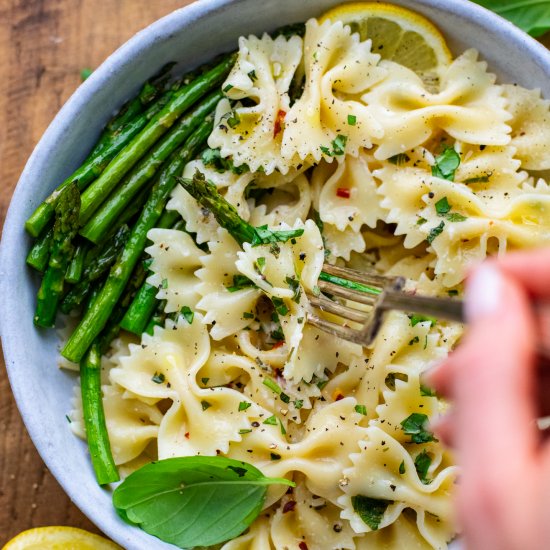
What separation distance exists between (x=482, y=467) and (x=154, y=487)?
186 cm

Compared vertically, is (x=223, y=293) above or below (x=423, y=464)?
above

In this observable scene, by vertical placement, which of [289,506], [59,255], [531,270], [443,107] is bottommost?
[289,506]

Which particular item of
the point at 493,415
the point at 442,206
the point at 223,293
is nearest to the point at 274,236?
the point at 223,293

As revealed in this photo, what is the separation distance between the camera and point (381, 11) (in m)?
3.40

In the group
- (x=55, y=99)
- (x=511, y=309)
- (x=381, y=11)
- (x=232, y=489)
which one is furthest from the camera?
(x=55, y=99)

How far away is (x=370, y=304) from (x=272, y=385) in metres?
0.66

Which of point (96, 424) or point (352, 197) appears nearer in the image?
point (96, 424)

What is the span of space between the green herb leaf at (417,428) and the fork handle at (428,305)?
111cm

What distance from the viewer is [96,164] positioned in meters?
3.42

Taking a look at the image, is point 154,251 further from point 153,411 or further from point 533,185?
point 533,185

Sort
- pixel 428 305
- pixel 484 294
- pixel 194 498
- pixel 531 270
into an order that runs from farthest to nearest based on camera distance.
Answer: pixel 194 498 < pixel 428 305 < pixel 531 270 < pixel 484 294

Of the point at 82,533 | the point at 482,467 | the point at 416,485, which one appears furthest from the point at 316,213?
the point at 482,467

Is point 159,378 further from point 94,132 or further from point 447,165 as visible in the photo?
point 447,165

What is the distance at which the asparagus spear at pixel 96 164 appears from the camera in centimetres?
331
